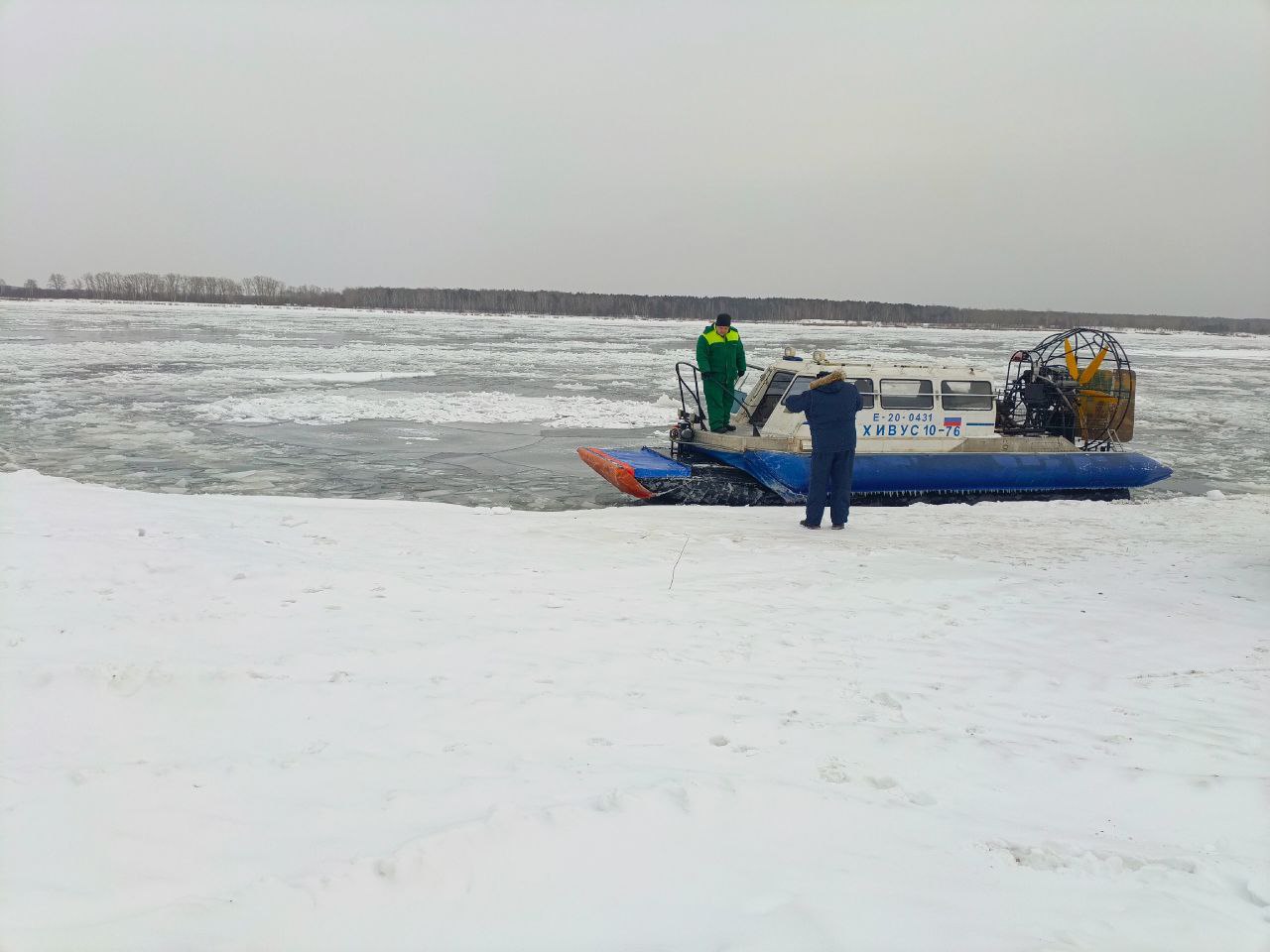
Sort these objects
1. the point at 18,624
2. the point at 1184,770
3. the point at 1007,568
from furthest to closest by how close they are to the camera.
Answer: the point at 1007,568
the point at 18,624
the point at 1184,770

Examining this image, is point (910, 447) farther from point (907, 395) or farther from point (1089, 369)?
point (1089, 369)

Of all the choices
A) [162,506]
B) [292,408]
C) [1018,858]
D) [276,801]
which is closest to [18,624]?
[276,801]

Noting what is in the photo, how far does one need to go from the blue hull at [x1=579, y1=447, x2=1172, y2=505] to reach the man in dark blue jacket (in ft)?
4.92

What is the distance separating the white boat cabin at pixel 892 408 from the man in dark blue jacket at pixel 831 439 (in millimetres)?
1665

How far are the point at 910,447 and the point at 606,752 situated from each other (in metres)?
7.53

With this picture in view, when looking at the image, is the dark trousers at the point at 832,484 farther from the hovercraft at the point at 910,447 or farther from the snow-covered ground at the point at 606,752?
the snow-covered ground at the point at 606,752

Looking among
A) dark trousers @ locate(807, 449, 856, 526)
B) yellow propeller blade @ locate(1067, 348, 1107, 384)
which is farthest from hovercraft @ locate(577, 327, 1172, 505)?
dark trousers @ locate(807, 449, 856, 526)

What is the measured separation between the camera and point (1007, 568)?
635 cm

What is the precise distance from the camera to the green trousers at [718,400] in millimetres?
10188

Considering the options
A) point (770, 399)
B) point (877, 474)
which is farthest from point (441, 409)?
point (877, 474)

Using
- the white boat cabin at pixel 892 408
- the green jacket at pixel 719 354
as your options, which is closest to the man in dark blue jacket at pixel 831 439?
the white boat cabin at pixel 892 408

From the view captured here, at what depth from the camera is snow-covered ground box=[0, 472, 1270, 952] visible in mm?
2281

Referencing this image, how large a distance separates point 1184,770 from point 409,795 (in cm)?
270

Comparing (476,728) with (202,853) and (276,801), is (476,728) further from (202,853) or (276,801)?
(202,853)
